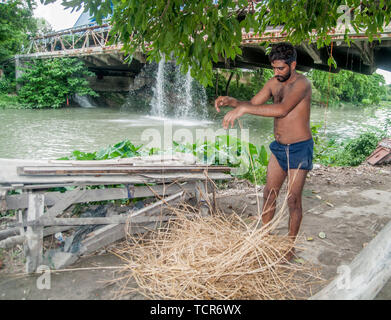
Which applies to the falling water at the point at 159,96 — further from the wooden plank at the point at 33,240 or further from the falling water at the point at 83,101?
the wooden plank at the point at 33,240

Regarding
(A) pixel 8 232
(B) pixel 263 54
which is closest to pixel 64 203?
(A) pixel 8 232

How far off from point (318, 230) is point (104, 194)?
2418mm

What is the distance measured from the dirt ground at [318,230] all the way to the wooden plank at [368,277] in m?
1.11

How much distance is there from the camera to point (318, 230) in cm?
370

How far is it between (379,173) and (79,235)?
19.5ft

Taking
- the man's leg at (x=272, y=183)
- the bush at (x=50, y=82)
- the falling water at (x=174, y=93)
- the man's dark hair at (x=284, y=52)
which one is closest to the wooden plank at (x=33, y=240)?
the man's leg at (x=272, y=183)

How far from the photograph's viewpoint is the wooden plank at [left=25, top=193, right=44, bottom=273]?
2.65 m

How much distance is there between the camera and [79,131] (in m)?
12.7

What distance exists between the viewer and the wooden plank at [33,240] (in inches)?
104

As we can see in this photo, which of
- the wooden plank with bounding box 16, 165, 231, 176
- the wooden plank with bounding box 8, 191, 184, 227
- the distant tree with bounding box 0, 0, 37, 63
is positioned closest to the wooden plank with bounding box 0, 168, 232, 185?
the wooden plank with bounding box 16, 165, 231, 176

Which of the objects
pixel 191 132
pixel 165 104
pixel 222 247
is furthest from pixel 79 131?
pixel 222 247

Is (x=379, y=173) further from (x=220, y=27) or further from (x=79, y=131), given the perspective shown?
(x=79, y=131)

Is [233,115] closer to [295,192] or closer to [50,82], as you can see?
[295,192]

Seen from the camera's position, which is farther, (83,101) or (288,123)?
(83,101)
